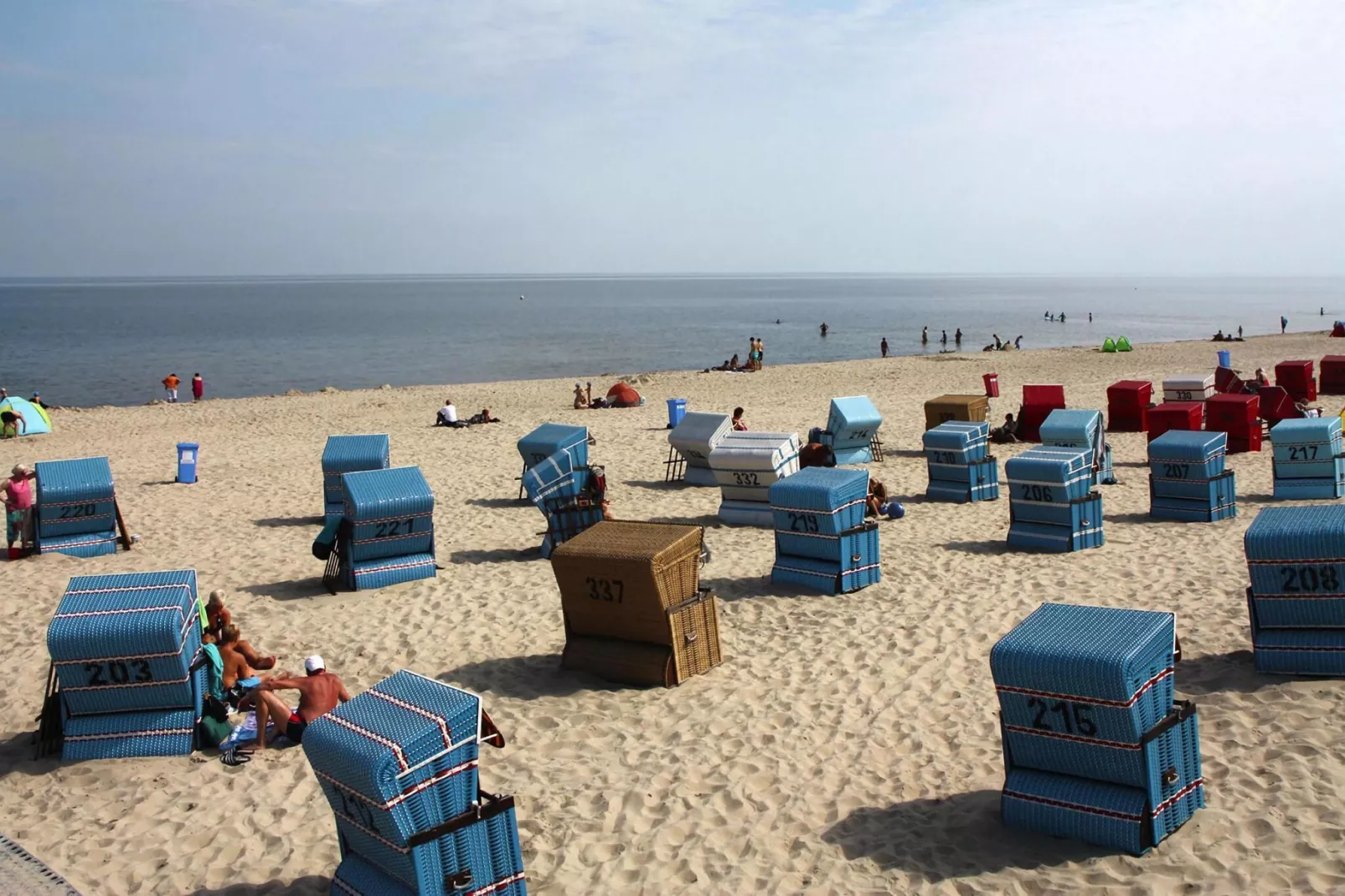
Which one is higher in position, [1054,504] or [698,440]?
[698,440]

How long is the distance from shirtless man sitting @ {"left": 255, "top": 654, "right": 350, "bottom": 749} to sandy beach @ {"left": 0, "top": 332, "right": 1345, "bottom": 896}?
0.70ft

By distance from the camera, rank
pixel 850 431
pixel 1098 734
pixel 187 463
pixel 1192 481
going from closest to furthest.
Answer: pixel 1098 734
pixel 1192 481
pixel 187 463
pixel 850 431

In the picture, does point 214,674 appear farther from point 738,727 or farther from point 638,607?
point 738,727

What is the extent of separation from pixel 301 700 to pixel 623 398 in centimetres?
2405

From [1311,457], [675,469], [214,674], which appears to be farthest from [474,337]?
[214,674]

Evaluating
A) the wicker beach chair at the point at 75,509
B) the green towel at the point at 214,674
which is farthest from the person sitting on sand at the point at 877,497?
the wicker beach chair at the point at 75,509

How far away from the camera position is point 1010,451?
23188 mm

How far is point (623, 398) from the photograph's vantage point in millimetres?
32812

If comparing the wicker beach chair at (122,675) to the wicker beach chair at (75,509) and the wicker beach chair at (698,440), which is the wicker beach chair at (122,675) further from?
the wicker beach chair at (698,440)

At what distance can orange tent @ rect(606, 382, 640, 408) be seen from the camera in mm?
32750

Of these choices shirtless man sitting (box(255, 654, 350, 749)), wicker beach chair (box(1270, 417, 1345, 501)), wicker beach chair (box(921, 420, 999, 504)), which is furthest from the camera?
wicker beach chair (box(921, 420, 999, 504))

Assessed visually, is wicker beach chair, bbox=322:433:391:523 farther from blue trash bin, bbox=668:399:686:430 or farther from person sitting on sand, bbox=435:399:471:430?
person sitting on sand, bbox=435:399:471:430

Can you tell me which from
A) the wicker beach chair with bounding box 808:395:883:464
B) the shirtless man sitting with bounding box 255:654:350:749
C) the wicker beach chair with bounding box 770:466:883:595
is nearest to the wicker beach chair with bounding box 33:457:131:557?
the shirtless man sitting with bounding box 255:654:350:749

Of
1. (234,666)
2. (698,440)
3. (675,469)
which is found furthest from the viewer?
(675,469)
